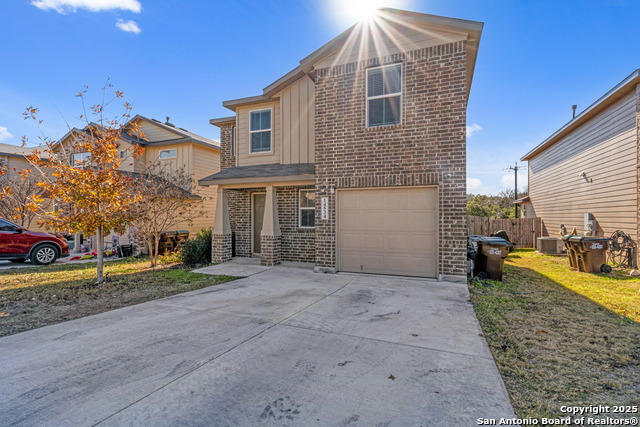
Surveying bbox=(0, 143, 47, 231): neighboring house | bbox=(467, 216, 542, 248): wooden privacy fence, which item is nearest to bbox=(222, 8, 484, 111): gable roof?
bbox=(467, 216, 542, 248): wooden privacy fence

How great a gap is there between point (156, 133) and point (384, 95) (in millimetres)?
13374

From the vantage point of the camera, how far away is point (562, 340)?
411 centimetres

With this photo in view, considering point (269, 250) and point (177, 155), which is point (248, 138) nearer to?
point (269, 250)

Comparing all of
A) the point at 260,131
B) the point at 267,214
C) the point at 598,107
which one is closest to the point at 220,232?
the point at 267,214

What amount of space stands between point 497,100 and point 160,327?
17587mm

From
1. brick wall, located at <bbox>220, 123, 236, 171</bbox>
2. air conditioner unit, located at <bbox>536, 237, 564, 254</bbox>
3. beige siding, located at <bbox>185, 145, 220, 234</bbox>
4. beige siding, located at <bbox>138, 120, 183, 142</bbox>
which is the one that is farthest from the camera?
beige siding, located at <bbox>138, 120, 183, 142</bbox>

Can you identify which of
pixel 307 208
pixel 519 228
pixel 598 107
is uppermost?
pixel 598 107

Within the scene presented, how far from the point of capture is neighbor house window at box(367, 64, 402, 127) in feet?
26.0

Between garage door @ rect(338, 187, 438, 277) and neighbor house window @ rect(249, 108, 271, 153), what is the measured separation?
4.20 meters

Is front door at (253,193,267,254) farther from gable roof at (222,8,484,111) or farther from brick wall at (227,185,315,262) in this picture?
gable roof at (222,8,484,111)

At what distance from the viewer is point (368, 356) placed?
138 inches

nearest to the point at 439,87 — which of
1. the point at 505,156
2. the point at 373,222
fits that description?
the point at 373,222

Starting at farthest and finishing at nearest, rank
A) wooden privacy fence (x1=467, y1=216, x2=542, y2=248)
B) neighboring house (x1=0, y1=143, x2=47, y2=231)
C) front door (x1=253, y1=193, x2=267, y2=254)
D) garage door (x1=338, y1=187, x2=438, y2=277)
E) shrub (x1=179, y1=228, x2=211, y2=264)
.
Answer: neighboring house (x1=0, y1=143, x2=47, y2=231) → wooden privacy fence (x1=467, y1=216, x2=542, y2=248) → front door (x1=253, y1=193, x2=267, y2=254) → shrub (x1=179, y1=228, x2=211, y2=264) → garage door (x1=338, y1=187, x2=438, y2=277)

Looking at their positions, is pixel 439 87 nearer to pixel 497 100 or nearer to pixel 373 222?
pixel 373 222
